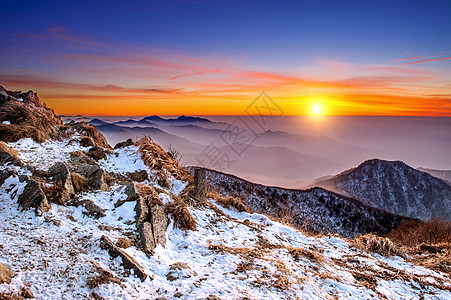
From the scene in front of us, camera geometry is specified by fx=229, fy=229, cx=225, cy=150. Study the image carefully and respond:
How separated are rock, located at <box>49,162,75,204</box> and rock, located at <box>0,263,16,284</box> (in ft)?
6.60

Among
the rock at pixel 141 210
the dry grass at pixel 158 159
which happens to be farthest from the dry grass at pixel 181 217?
the dry grass at pixel 158 159

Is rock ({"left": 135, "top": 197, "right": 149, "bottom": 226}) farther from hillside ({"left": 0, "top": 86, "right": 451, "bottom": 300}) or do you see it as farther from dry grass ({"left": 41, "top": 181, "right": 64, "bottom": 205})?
dry grass ({"left": 41, "top": 181, "right": 64, "bottom": 205})

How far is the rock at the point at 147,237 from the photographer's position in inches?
160

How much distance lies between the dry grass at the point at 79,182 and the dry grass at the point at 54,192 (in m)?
0.44

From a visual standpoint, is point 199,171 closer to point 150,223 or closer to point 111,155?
point 150,223

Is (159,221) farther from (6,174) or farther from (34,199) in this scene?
(6,174)

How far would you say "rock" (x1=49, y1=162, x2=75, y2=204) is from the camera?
4730 millimetres

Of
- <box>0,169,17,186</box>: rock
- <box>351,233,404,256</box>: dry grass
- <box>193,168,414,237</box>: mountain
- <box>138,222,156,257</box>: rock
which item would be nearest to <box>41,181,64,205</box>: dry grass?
<box>0,169,17,186</box>: rock

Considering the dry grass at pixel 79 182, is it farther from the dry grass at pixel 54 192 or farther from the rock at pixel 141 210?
the rock at pixel 141 210

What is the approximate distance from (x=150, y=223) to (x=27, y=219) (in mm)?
2000

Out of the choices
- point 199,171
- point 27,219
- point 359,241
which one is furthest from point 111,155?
point 359,241

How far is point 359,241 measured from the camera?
6598mm

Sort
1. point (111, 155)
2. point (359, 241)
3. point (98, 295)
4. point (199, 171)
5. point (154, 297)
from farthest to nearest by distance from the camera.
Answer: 1. point (111, 155)
2. point (199, 171)
3. point (359, 241)
4. point (154, 297)
5. point (98, 295)

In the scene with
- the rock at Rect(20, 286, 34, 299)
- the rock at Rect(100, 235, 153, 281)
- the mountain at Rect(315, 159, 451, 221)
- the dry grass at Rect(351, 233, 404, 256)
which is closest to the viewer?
the rock at Rect(20, 286, 34, 299)
